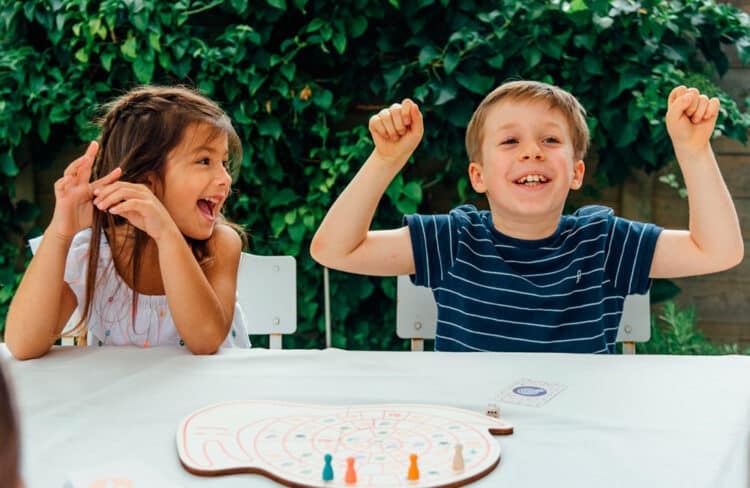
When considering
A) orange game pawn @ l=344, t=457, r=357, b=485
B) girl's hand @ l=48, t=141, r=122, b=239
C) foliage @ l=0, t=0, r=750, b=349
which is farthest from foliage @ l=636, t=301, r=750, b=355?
orange game pawn @ l=344, t=457, r=357, b=485

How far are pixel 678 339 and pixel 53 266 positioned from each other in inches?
85.8

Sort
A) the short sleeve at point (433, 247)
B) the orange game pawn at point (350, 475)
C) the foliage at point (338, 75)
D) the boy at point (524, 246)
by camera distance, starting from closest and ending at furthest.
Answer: the orange game pawn at point (350, 475) → the boy at point (524, 246) → the short sleeve at point (433, 247) → the foliage at point (338, 75)

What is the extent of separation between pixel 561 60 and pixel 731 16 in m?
0.63

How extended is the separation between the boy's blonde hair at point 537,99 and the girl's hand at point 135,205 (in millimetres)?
725

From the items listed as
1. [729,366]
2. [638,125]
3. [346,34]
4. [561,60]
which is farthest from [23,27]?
[729,366]

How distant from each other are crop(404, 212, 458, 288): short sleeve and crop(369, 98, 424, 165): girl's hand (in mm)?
185

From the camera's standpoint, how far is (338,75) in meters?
2.90

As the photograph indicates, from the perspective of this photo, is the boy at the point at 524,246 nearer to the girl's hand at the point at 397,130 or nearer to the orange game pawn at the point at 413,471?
the girl's hand at the point at 397,130

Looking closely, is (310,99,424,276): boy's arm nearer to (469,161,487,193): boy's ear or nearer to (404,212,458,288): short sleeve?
(404,212,458,288): short sleeve

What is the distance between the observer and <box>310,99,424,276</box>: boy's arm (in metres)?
1.41

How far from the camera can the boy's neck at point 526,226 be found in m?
1.61

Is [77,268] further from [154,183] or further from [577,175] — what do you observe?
[577,175]

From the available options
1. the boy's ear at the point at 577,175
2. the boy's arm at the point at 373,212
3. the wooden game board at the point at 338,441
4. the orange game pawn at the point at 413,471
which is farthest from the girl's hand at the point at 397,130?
the orange game pawn at the point at 413,471

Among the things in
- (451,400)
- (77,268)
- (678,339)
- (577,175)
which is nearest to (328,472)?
(451,400)
